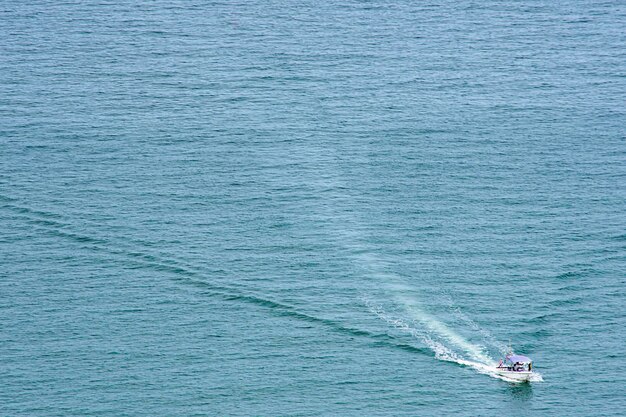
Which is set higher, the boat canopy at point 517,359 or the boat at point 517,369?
the boat canopy at point 517,359

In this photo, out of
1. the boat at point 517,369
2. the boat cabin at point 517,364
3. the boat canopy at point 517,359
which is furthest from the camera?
the boat canopy at point 517,359

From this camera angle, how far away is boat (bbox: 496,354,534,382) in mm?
193375

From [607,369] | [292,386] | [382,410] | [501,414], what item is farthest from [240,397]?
[607,369]

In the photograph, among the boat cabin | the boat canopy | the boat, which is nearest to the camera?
the boat

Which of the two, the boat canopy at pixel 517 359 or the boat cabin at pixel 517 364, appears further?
the boat canopy at pixel 517 359

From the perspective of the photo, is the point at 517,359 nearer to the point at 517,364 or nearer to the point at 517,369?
the point at 517,364

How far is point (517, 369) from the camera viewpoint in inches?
7623

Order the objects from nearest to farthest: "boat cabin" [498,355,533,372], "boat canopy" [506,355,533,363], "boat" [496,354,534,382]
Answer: "boat" [496,354,534,382]
"boat cabin" [498,355,533,372]
"boat canopy" [506,355,533,363]

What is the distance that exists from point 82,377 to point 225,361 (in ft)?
67.2

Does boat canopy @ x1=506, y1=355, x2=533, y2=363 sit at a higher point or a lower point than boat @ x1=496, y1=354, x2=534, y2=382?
higher

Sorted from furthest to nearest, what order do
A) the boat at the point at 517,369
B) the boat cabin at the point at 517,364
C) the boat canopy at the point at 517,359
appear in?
the boat canopy at the point at 517,359 → the boat cabin at the point at 517,364 → the boat at the point at 517,369

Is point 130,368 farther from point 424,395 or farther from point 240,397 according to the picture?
point 424,395

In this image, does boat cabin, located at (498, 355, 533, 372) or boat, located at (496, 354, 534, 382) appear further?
boat cabin, located at (498, 355, 533, 372)

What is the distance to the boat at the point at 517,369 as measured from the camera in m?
193
